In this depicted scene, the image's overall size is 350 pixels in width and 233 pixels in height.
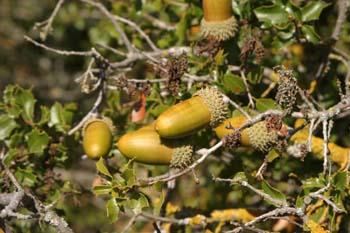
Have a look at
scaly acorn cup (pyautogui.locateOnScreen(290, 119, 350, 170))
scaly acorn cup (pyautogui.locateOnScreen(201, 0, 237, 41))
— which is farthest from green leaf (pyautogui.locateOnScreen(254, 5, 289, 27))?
scaly acorn cup (pyautogui.locateOnScreen(290, 119, 350, 170))

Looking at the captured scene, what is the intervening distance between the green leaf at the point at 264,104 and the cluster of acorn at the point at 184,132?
0.11 metres

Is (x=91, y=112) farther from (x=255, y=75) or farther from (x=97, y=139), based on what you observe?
(x=255, y=75)

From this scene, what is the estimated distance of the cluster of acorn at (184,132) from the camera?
266cm

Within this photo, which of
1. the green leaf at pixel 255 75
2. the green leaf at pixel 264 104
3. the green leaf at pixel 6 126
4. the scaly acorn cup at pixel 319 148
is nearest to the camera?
the green leaf at pixel 264 104

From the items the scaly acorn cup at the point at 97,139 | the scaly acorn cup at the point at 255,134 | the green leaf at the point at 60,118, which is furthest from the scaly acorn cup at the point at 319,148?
the green leaf at the point at 60,118

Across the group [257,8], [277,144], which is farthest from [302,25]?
[277,144]

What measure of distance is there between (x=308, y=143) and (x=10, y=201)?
103 cm

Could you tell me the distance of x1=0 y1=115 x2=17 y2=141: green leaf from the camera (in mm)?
3230

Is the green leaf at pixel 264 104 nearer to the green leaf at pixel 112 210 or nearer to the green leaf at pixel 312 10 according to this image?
the green leaf at pixel 312 10

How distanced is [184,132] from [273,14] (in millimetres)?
668

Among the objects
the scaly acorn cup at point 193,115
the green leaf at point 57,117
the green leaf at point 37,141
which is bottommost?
the green leaf at point 37,141

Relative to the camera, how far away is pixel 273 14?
9.92 feet

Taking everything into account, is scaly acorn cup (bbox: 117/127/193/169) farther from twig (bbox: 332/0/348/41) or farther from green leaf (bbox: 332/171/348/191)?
twig (bbox: 332/0/348/41)

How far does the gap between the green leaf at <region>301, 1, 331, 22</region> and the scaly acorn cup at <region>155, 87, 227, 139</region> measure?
1.73 ft
